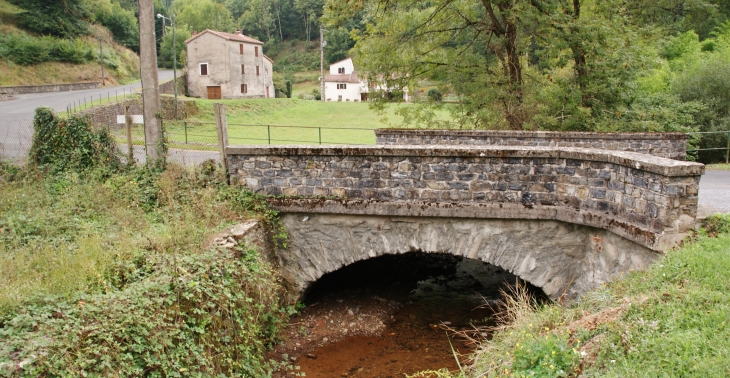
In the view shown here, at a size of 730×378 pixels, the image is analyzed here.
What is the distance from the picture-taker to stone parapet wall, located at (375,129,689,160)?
12.6 metres

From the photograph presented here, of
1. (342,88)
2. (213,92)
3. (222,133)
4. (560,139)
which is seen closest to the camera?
(222,133)

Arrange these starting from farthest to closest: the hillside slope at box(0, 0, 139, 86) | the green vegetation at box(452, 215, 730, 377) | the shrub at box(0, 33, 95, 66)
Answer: the shrub at box(0, 33, 95, 66), the hillside slope at box(0, 0, 139, 86), the green vegetation at box(452, 215, 730, 377)

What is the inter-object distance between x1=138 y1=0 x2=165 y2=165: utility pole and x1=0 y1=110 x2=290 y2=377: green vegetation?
1.72 feet

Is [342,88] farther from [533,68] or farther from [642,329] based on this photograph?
[642,329]

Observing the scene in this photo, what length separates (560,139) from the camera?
12.6 meters

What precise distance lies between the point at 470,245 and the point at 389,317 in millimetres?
2225

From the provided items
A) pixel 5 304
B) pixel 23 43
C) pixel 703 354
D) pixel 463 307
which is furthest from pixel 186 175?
pixel 23 43

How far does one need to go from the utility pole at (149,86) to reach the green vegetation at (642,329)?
723 centimetres

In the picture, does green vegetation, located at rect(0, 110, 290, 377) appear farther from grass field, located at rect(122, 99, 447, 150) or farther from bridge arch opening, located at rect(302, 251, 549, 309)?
grass field, located at rect(122, 99, 447, 150)

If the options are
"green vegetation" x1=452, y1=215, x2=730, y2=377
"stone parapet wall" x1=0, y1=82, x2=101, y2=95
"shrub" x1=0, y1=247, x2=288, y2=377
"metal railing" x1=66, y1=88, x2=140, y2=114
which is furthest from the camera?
"stone parapet wall" x1=0, y1=82, x2=101, y2=95

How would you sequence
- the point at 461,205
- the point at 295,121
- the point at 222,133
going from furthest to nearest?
the point at 295,121
the point at 222,133
the point at 461,205

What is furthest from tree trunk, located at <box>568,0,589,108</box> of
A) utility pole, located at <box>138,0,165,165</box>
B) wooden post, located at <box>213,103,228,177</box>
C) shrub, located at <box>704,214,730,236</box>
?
utility pole, located at <box>138,0,165,165</box>

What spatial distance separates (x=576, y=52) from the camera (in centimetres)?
1712

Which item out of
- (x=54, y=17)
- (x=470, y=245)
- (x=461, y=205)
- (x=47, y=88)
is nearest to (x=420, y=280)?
(x=470, y=245)
